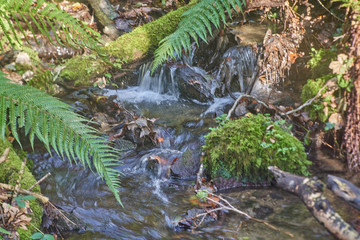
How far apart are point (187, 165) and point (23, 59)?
134 inches

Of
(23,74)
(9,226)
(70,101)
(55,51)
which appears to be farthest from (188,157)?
(55,51)

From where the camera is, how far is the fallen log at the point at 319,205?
1468 millimetres

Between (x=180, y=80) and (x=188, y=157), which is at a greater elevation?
(x=180, y=80)

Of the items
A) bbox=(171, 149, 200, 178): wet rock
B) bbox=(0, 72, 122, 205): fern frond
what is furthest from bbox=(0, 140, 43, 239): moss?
bbox=(171, 149, 200, 178): wet rock

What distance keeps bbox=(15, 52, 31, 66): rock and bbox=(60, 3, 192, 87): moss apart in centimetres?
56

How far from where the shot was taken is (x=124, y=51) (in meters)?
5.43

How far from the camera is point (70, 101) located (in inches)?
190

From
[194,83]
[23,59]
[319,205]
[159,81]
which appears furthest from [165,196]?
[23,59]

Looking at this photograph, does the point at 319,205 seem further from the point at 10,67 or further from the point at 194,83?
the point at 10,67

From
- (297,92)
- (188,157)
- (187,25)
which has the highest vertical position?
(187,25)

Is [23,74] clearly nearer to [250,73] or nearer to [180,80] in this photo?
[180,80]

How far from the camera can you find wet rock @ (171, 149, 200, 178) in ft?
11.2

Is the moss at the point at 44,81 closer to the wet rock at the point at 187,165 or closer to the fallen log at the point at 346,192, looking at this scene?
the wet rock at the point at 187,165

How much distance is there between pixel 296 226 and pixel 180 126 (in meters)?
2.26
